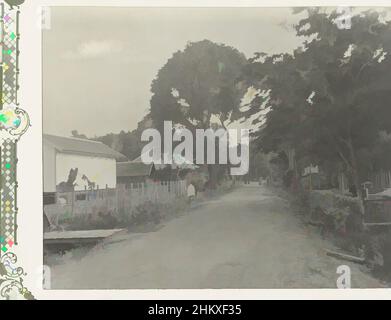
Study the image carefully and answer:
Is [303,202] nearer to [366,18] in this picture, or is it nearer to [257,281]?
[257,281]

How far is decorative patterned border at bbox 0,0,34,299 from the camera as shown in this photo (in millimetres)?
2648

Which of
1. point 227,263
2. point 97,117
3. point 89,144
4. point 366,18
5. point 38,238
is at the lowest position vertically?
point 227,263

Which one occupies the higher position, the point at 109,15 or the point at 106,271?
the point at 109,15

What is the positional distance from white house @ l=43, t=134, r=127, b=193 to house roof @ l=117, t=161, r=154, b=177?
45 millimetres

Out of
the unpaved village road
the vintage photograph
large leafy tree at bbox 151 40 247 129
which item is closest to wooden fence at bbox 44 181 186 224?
the vintage photograph

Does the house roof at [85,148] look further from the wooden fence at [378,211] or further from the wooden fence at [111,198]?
the wooden fence at [378,211]

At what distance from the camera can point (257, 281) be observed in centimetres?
267

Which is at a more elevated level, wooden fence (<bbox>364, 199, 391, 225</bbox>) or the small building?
the small building

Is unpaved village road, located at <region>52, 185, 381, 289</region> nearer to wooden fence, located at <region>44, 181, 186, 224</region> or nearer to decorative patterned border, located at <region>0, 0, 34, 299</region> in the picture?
wooden fence, located at <region>44, 181, 186, 224</region>

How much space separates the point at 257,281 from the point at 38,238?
1715mm

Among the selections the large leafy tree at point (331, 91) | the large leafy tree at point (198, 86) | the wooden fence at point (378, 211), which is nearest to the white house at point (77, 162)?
the large leafy tree at point (198, 86)

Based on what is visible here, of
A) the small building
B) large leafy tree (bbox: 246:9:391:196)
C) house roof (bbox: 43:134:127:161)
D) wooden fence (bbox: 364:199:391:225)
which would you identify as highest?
large leafy tree (bbox: 246:9:391:196)

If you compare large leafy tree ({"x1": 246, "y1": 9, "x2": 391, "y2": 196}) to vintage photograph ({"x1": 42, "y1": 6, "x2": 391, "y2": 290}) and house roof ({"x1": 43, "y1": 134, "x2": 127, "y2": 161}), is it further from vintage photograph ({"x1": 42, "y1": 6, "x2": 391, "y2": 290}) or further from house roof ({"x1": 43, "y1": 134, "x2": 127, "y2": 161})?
house roof ({"x1": 43, "y1": 134, "x2": 127, "y2": 161})
